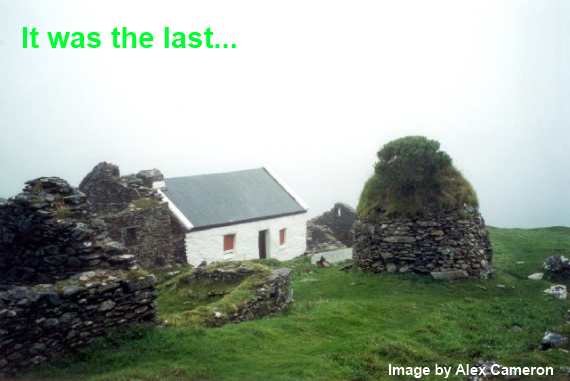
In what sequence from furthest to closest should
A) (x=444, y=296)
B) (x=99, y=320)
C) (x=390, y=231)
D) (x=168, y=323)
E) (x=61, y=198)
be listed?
(x=390, y=231) → (x=444, y=296) → (x=61, y=198) → (x=168, y=323) → (x=99, y=320)

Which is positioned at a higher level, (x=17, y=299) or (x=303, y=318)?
(x=17, y=299)

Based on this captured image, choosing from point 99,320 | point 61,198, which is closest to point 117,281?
point 99,320

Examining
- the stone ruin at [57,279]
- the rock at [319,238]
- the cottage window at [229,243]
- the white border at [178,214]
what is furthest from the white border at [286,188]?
the stone ruin at [57,279]

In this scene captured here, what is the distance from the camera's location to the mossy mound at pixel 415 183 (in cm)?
1764

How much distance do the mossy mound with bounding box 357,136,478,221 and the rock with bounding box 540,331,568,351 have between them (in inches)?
291

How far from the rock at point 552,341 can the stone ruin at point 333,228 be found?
27.2 m

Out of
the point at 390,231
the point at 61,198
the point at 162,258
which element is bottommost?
the point at 162,258

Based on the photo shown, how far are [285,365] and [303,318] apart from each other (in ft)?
9.93

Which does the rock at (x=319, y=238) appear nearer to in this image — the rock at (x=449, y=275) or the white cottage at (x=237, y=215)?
the white cottage at (x=237, y=215)

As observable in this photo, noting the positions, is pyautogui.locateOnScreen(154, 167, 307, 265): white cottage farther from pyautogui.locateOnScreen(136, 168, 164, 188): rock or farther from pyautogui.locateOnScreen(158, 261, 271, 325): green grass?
pyautogui.locateOnScreen(158, 261, 271, 325): green grass

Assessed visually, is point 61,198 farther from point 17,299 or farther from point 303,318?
point 303,318

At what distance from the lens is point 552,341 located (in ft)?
33.5

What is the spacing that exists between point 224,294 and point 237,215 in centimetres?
1962

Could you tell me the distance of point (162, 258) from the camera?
94.1 feet
